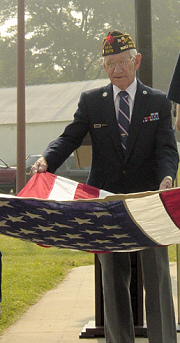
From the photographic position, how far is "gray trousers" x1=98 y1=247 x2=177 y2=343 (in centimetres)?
310

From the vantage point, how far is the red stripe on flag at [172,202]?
2432 millimetres

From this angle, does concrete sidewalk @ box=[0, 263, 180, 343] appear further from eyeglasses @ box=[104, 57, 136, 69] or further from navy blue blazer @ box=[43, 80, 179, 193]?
eyeglasses @ box=[104, 57, 136, 69]

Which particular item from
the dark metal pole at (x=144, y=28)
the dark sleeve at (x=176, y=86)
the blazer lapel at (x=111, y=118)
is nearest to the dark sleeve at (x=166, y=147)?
the blazer lapel at (x=111, y=118)

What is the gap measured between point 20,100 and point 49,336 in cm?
1063

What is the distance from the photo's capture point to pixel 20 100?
14.4 m

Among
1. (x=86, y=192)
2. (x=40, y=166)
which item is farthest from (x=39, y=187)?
(x=86, y=192)

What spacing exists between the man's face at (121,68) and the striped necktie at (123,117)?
67mm

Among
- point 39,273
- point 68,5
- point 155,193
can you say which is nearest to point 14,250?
point 39,273

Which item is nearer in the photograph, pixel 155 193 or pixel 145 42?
pixel 155 193

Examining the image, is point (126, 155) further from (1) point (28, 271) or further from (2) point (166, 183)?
(1) point (28, 271)

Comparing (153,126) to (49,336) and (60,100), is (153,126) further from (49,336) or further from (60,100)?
(60,100)

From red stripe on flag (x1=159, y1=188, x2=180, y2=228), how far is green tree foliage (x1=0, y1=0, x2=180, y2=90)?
57296 millimetres

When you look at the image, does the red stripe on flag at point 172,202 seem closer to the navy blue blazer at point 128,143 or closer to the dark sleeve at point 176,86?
the dark sleeve at point 176,86

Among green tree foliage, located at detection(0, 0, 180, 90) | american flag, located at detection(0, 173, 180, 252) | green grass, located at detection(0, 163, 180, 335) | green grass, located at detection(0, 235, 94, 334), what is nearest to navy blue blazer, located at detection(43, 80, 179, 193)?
american flag, located at detection(0, 173, 180, 252)
